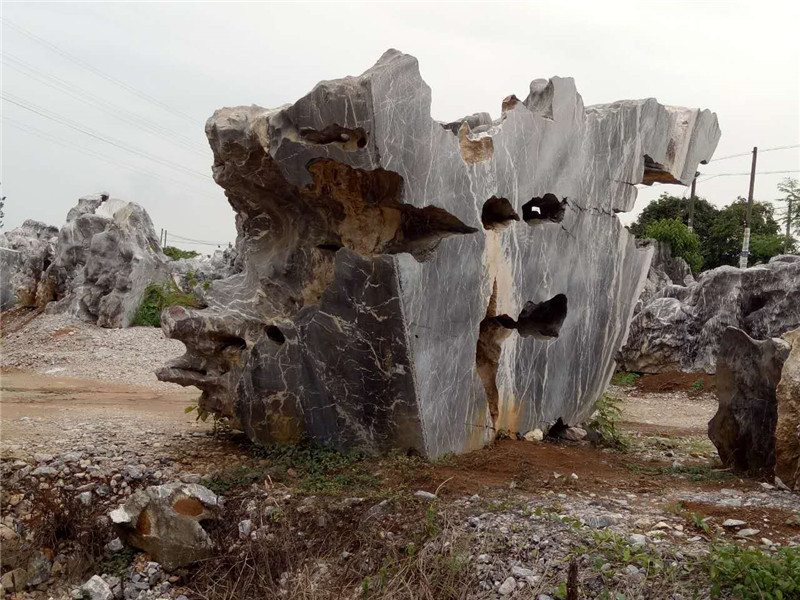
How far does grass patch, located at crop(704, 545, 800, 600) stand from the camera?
358cm

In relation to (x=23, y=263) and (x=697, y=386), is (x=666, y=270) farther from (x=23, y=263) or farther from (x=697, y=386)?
(x=23, y=263)

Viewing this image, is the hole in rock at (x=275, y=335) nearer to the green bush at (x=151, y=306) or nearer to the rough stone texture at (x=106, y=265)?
the green bush at (x=151, y=306)

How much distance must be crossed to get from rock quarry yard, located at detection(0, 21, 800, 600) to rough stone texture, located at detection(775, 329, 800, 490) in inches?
0.7

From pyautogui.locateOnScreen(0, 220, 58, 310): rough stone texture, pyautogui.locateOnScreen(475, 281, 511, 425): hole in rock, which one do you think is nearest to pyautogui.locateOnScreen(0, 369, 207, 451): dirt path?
pyautogui.locateOnScreen(475, 281, 511, 425): hole in rock

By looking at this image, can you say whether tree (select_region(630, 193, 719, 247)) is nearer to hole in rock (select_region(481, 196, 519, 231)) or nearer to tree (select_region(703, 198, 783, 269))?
tree (select_region(703, 198, 783, 269))

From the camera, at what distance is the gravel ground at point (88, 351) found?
1170 centimetres

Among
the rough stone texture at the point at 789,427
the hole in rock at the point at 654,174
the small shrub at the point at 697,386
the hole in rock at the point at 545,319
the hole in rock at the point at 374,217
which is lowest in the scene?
the small shrub at the point at 697,386

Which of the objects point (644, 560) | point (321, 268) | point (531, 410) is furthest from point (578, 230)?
point (644, 560)

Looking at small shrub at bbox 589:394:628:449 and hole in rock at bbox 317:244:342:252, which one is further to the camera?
small shrub at bbox 589:394:628:449

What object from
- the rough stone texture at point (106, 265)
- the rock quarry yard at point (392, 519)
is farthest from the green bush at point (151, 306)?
the rock quarry yard at point (392, 519)

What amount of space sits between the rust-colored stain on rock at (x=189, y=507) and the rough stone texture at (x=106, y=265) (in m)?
9.97

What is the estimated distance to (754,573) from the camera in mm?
3650

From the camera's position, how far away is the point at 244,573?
15.3ft

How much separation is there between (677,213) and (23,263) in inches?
862
